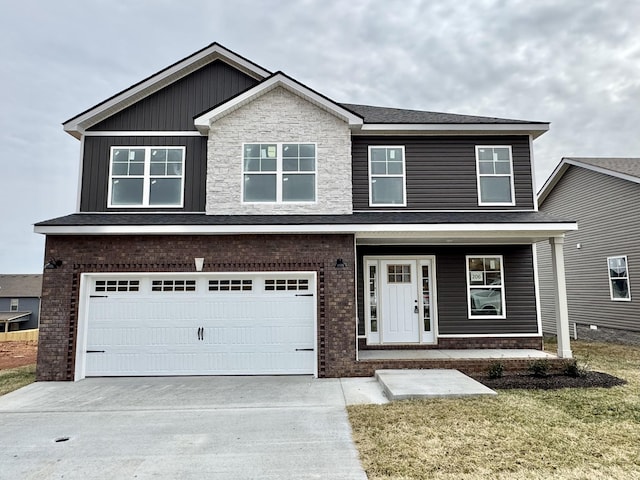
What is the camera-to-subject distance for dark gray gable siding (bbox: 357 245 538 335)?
10.0 m

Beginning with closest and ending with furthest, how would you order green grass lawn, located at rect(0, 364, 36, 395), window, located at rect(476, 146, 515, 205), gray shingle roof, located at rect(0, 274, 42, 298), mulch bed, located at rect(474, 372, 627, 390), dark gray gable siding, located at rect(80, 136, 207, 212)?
mulch bed, located at rect(474, 372, 627, 390)
green grass lawn, located at rect(0, 364, 36, 395)
dark gray gable siding, located at rect(80, 136, 207, 212)
window, located at rect(476, 146, 515, 205)
gray shingle roof, located at rect(0, 274, 42, 298)

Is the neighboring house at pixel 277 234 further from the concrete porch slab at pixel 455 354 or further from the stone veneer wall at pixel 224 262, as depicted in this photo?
the concrete porch slab at pixel 455 354

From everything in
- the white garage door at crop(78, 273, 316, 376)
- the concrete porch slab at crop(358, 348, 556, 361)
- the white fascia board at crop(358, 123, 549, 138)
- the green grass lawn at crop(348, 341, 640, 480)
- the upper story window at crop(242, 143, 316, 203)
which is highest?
the white fascia board at crop(358, 123, 549, 138)

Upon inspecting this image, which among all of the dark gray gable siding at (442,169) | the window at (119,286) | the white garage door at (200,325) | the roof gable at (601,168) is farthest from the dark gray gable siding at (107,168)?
the roof gable at (601,168)

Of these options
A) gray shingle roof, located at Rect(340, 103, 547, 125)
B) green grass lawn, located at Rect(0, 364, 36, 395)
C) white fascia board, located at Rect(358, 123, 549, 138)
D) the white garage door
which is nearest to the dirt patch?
green grass lawn, located at Rect(0, 364, 36, 395)

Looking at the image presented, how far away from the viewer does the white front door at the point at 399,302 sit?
32.9 feet

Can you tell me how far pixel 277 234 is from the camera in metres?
8.63

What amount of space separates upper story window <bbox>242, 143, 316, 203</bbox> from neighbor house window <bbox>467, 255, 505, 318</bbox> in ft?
15.3

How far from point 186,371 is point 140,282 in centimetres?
221

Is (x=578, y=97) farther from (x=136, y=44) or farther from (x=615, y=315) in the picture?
(x=136, y=44)

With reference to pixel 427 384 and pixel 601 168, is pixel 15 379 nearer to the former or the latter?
pixel 427 384

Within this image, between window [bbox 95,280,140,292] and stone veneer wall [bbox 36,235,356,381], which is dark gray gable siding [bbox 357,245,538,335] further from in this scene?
window [bbox 95,280,140,292]

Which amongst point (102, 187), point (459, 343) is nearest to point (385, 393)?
point (459, 343)

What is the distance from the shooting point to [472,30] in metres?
14.0
